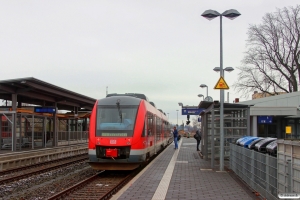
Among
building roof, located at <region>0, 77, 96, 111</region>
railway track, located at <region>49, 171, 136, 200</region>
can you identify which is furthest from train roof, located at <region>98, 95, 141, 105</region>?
building roof, located at <region>0, 77, 96, 111</region>

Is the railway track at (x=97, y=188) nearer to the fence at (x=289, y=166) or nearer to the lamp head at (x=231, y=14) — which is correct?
the fence at (x=289, y=166)

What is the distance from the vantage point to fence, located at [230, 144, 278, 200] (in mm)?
7284

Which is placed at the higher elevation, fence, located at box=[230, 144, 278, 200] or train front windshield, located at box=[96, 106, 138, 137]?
train front windshield, located at box=[96, 106, 138, 137]

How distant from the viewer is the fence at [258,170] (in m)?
7.28

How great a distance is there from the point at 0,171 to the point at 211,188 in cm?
933

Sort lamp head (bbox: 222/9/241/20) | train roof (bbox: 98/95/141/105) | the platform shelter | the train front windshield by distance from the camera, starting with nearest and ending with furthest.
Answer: the train front windshield → lamp head (bbox: 222/9/241/20) → train roof (bbox: 98/95/141/105) → the platform shelter

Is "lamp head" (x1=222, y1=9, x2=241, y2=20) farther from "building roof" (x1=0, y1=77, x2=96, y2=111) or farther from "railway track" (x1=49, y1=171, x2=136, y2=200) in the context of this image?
"building roof" (x1=0, y1=77, x2=96, y2=111)

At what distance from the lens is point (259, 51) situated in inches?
1794

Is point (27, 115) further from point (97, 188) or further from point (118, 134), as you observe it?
point (97, 188)

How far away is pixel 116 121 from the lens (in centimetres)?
1316

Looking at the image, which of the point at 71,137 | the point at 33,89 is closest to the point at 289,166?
the point at 33,89

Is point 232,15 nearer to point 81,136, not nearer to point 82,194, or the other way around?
point 82,194

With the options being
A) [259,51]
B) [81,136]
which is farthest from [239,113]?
[259,51]

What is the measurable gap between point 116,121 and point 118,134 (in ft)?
1.92
